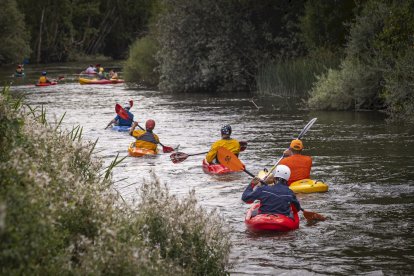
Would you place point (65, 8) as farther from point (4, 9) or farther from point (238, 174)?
point (238, 174)

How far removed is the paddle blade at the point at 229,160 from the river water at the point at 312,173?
0.47 m

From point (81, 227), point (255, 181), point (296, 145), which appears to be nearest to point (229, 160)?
point (296, 145)

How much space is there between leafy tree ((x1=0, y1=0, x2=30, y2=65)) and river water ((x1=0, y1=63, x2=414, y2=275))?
102ft

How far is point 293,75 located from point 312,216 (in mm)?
21575

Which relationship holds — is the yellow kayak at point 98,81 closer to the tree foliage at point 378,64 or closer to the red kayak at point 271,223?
the tree foliage at point 378,64

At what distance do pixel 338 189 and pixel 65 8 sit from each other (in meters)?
69.1

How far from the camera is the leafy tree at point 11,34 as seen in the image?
65.6 metres

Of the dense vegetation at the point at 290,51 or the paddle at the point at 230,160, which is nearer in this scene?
the paddle at the point at 230,160

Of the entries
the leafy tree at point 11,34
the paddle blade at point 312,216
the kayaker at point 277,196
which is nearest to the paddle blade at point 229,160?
the paddle blade at point 312,216

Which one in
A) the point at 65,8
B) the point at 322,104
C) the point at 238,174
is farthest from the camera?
the point at 65,8

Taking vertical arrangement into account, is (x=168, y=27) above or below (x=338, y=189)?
above

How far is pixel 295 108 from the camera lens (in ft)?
98.1

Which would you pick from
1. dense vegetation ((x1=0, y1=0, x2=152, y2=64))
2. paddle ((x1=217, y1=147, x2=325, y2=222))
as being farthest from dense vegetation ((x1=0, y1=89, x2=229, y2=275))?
dense vegetation ((x1=0, y1=0, x2=152, y2=64))

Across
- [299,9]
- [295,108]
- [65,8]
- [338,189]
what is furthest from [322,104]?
[65,8]
